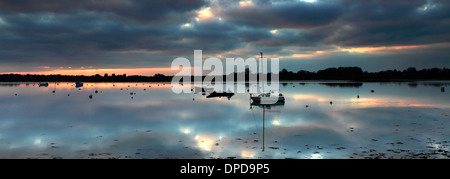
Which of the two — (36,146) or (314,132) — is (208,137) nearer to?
(314,132)

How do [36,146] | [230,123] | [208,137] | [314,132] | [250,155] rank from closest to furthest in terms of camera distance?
[250,155] < [36,146] < [208,137] < [314,132] < [230,123]

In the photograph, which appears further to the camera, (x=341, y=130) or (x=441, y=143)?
(x=341, y=130)

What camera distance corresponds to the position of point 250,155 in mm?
19156

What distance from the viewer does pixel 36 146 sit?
22906 millimetres

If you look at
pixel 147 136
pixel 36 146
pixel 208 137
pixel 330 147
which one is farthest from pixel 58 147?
pixel 330 147

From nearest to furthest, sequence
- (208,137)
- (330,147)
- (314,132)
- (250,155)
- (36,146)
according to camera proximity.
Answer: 1. (250,155)
2. (330,147)
3. (36,146)
4. (208,137)
5. (314,132)

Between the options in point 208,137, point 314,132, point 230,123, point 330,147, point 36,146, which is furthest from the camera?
point 230,123
